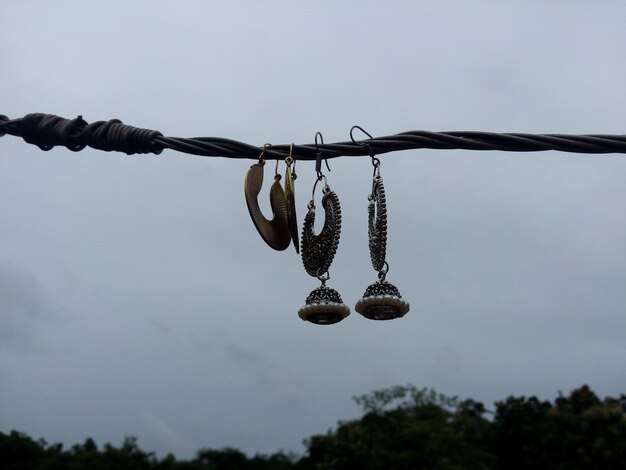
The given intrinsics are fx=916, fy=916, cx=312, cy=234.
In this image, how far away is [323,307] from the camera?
4.58m

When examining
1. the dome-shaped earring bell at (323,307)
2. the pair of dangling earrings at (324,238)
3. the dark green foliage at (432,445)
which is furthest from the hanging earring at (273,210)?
the dark green foliage at (432,445)

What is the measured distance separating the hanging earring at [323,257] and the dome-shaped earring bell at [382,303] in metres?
0.12

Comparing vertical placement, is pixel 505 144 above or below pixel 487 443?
below

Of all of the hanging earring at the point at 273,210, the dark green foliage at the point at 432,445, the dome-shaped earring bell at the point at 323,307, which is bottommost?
the dome-shaped earring bell at the point at 323,307

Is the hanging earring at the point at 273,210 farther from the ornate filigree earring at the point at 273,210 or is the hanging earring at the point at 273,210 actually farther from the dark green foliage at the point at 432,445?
the dark green foliage at the point at 432,445

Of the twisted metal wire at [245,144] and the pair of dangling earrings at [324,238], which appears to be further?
the pair of dangling earrings at [324,238]

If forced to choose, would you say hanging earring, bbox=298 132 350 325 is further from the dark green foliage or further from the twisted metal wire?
the dark green foliage

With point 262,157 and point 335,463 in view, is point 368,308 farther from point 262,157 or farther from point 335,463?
point 335,463

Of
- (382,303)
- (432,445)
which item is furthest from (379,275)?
(432,445)

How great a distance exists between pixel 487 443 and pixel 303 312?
34740 mm

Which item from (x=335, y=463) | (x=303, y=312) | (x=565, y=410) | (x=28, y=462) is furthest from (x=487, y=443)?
(x=303, y=312)

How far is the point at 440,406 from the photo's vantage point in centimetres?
3559

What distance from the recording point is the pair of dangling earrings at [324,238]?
4.25 m

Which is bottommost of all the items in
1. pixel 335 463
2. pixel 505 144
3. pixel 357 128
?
pixel 505 144
